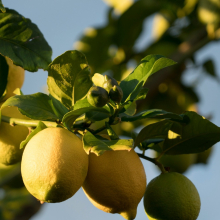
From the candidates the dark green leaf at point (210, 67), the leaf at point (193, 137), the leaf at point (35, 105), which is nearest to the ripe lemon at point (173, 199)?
the leaf at point (193, 137)

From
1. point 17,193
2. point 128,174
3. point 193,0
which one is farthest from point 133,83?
point 193,0

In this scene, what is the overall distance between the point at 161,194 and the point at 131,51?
1.82 metres

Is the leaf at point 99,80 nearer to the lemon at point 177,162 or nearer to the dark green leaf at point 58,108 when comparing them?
the dark green leaf at point 58,108

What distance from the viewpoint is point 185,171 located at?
203 centimetres

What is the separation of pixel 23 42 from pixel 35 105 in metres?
0.26

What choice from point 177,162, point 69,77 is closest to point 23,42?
point 69,77

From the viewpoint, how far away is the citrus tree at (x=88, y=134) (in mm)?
728

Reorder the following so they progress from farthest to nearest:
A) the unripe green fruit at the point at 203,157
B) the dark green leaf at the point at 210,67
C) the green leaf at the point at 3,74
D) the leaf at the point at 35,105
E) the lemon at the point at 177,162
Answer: the dark green leaf at the point at 210,67, the unripe green fruit at the point at 203,157, the lemon at the point at 177,162, the green leaf at the point at 3,74, the leaf at the point at 35,105

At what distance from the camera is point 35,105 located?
0.83m

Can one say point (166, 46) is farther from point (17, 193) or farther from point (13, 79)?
point (13, 79)

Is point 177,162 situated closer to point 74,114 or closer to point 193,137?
point 193,137

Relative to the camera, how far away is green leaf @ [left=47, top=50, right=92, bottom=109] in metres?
0.82

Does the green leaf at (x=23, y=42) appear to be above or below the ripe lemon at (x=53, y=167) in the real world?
above

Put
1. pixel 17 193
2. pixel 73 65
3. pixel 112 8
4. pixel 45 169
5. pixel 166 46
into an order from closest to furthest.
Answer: pixel 45 169
pixel 73 65
pixel 17 193
pixel 166 46
pixel 112 8
